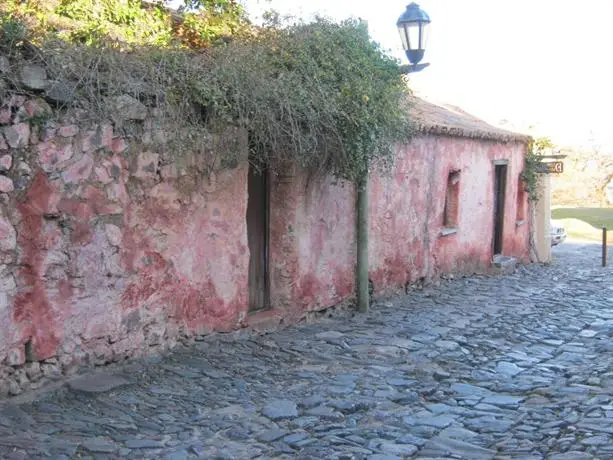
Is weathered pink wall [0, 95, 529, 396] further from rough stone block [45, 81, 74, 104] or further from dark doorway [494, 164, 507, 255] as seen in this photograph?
dark doorway [494, 164, 507, 255]

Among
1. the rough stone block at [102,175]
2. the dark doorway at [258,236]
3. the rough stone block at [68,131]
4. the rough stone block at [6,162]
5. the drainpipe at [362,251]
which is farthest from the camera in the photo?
the drainpipe at [362,251]

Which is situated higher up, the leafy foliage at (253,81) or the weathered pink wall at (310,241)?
the leafy foliage at (253,81)

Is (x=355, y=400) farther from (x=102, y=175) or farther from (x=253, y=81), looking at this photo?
(x=253, y=81)

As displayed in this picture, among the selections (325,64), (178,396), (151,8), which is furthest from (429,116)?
(178,396)

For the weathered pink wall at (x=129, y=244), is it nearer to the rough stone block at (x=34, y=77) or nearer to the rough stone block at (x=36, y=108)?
the rough stone block at (x=36, y=108)

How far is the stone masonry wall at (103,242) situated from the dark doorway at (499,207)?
982 cm

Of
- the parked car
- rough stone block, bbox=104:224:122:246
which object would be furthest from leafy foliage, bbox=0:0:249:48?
the parked car

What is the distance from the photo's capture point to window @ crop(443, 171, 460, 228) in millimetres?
13180

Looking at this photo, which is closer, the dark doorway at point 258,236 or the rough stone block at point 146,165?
the rough stone block at point 146,165

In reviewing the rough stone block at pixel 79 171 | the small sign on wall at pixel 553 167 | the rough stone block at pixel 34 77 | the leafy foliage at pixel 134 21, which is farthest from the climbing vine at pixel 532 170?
the rough stone block at pixel 34 77

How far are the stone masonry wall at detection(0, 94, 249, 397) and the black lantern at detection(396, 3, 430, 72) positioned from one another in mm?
3231

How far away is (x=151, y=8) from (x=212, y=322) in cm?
357

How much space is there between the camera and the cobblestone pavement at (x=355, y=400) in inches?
186

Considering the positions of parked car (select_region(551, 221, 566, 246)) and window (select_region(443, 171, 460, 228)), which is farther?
parked car (select_region(551, 221, 566, 246))
